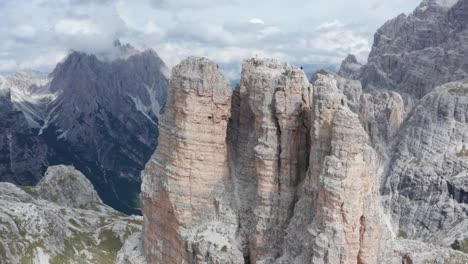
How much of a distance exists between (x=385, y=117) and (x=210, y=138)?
13744 centimetres

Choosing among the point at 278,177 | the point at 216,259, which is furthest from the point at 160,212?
the point at 278,177

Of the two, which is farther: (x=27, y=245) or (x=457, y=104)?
(x=457, y=104)

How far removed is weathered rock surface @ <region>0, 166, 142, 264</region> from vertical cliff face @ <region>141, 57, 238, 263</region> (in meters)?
92.1

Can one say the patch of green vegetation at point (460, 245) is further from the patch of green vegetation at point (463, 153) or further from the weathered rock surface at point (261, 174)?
the weathered rock surface at point (261, 174)

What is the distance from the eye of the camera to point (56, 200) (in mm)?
180250

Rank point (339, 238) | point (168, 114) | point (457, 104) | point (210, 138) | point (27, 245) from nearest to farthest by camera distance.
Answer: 1. point (339, 238)
2. point (210, 138)
3. point (168, 114)
4. point (27, 245)
5. point (457, 104)

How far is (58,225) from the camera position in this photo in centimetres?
14475

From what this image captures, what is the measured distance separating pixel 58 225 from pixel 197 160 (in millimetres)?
113454

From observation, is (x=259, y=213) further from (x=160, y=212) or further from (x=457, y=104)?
(x=457, y=104)

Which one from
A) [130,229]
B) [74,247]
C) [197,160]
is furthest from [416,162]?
[197,160]

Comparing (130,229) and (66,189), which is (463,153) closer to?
(130,229)

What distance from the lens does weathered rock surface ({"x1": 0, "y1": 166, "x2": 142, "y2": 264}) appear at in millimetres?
129625

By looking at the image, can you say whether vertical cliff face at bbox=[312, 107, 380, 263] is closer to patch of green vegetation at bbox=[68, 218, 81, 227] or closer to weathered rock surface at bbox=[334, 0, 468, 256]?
weathered rock surface at bbox=[334, 0, 468, 256]

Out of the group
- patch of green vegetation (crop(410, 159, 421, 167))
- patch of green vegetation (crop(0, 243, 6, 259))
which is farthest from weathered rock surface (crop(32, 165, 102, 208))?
patch of green vegetation (crop(410, 159, 421, 167))
